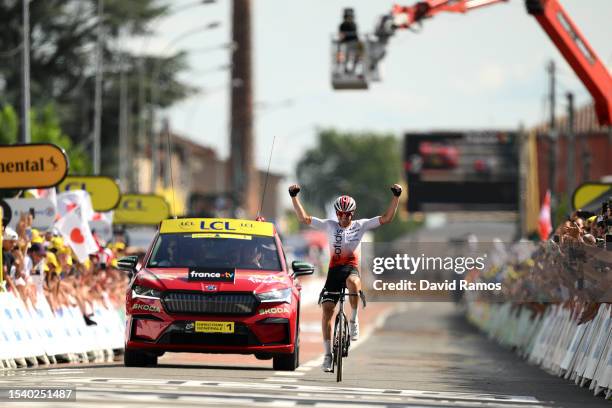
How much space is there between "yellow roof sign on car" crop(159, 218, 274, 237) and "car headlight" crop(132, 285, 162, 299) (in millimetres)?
1297

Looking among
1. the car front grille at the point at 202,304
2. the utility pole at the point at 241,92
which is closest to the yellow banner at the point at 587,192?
the car front grille at the point at 202,304

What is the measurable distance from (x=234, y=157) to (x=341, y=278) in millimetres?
76262

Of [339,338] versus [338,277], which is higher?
[338,277]

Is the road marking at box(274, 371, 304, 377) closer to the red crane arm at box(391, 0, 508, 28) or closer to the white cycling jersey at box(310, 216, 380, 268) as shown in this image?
the white cycling jersey at box(310, 216, 380, 268)

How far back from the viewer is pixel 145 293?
64.5 feet

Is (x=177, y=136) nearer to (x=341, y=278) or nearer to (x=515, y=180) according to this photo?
(x=515, y=180)

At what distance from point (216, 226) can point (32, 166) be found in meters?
6.15

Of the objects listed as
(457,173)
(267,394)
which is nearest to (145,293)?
(267,394)

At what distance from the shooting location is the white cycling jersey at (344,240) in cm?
1881

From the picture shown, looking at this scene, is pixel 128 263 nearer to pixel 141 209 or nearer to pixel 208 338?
pixel 208 338

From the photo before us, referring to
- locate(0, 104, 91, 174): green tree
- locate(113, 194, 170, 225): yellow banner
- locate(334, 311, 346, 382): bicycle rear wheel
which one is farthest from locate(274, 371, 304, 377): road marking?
locate(0, 104, 91, 174): green tree

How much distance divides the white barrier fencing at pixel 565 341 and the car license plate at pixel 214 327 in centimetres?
382

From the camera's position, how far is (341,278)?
61.8 ft

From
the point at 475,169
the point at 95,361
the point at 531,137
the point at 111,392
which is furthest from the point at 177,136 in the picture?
the point at 111,392
